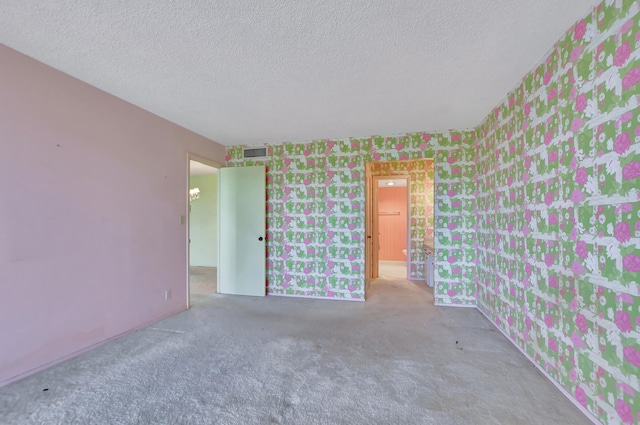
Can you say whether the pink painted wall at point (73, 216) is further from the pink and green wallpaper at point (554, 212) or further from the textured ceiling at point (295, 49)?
the pink and green wallpaper at point (554, 212)

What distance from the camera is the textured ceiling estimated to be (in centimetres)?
154

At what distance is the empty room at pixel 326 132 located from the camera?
5.00 ft

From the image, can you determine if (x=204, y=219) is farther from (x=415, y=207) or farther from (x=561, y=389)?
(x=561, y=389)

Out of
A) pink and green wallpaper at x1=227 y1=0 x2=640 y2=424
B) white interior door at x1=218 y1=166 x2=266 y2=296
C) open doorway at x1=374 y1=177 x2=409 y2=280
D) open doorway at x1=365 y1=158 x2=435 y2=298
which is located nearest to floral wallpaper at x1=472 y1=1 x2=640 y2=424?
pink and green wallpaper at x1=227 y1=0 x2=640 y2=424

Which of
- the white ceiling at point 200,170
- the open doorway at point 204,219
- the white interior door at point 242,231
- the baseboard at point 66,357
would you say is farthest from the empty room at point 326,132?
the open doorway at point 204,219

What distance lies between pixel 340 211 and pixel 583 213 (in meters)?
Result: 2.72

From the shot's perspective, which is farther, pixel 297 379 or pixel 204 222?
pixel 204 222

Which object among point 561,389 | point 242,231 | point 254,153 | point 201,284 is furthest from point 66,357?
point 561,389

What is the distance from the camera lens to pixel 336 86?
2.43 meters

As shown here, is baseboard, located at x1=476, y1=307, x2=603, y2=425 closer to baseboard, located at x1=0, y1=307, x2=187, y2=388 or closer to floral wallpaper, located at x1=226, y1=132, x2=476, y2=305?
floral wallpaper, located at x1=226, y1=132, x2=476, y2=305

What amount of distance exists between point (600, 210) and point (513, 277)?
1.20 meters

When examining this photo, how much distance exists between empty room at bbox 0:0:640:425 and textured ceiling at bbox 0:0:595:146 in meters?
0.02

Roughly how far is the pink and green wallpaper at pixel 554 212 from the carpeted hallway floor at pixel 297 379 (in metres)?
0.38

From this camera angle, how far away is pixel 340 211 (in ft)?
13.1
